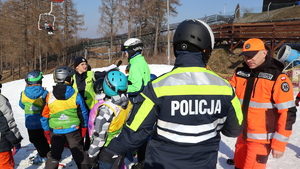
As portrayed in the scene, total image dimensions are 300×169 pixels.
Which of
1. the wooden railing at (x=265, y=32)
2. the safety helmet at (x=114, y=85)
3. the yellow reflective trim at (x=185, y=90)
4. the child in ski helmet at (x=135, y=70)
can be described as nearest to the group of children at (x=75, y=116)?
the safety helmet at (x=114, y=85)

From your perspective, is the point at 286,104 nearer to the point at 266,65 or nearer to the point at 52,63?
the point at 266,65

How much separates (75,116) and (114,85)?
125 cm

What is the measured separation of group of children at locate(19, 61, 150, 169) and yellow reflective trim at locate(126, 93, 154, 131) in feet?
3.46

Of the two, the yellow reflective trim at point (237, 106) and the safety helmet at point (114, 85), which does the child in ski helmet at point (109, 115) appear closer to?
the safety helmet at point (114, 85)

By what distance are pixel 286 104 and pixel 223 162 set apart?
2063 millimetres

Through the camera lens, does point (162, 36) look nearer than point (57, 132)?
No

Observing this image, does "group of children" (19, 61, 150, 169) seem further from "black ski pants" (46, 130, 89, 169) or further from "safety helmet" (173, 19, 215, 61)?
"safety helmet" (173, 19, 215, 61)

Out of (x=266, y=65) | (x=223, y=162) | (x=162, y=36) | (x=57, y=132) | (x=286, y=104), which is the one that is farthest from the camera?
(x=162, y=36)

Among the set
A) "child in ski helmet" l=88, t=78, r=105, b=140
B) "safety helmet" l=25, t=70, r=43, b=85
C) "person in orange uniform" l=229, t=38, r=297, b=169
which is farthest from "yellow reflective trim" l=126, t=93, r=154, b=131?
"safety helmet" l=25, t=70, r=43, b=85

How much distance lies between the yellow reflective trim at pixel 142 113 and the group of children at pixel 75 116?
105 centimetres

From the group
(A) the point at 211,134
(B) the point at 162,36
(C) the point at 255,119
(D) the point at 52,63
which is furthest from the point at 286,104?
(D) the point at 52,63

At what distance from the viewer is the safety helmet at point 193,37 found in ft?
5.80

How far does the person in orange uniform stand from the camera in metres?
2.80

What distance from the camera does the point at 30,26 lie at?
27.5 metres
